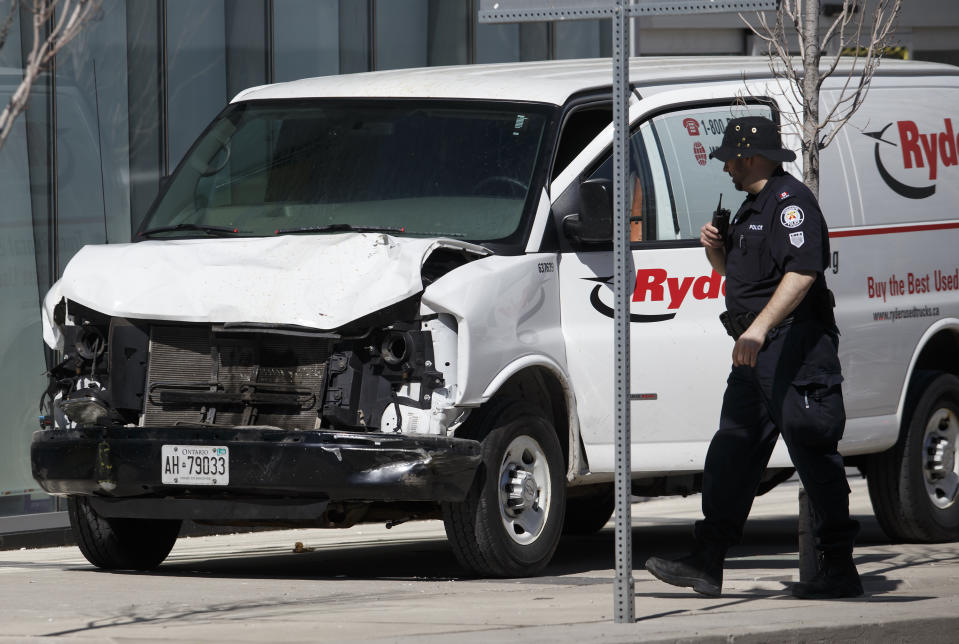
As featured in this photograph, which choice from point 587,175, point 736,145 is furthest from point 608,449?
point 736,145

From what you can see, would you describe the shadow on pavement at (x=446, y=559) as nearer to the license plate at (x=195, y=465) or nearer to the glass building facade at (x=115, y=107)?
the license plate at (x=195, y=465)

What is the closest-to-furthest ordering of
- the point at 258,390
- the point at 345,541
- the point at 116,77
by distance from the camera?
the point at 258,390 < the point at 345,541 < the point at 116,77

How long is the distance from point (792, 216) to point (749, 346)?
642 millimetres

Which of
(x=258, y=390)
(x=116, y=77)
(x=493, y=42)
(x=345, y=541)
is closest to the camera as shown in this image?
(x=258, y=390)

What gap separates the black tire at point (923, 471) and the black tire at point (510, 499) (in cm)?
253

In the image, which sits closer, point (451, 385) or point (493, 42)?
point (451, 385)

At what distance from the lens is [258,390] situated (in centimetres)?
827

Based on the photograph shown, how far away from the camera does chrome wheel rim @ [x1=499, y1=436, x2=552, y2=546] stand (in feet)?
27.9

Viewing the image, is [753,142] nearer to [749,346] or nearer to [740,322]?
[740,322]

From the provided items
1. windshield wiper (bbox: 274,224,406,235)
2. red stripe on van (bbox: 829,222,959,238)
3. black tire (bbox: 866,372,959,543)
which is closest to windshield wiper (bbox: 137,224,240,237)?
windshield wiper (bbox: 274,224,406,235)

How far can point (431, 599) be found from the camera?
770cm

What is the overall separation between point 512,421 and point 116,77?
17.2 ft

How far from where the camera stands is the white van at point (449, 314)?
8117 mm

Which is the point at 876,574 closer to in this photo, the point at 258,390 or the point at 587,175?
the point at 587,175
